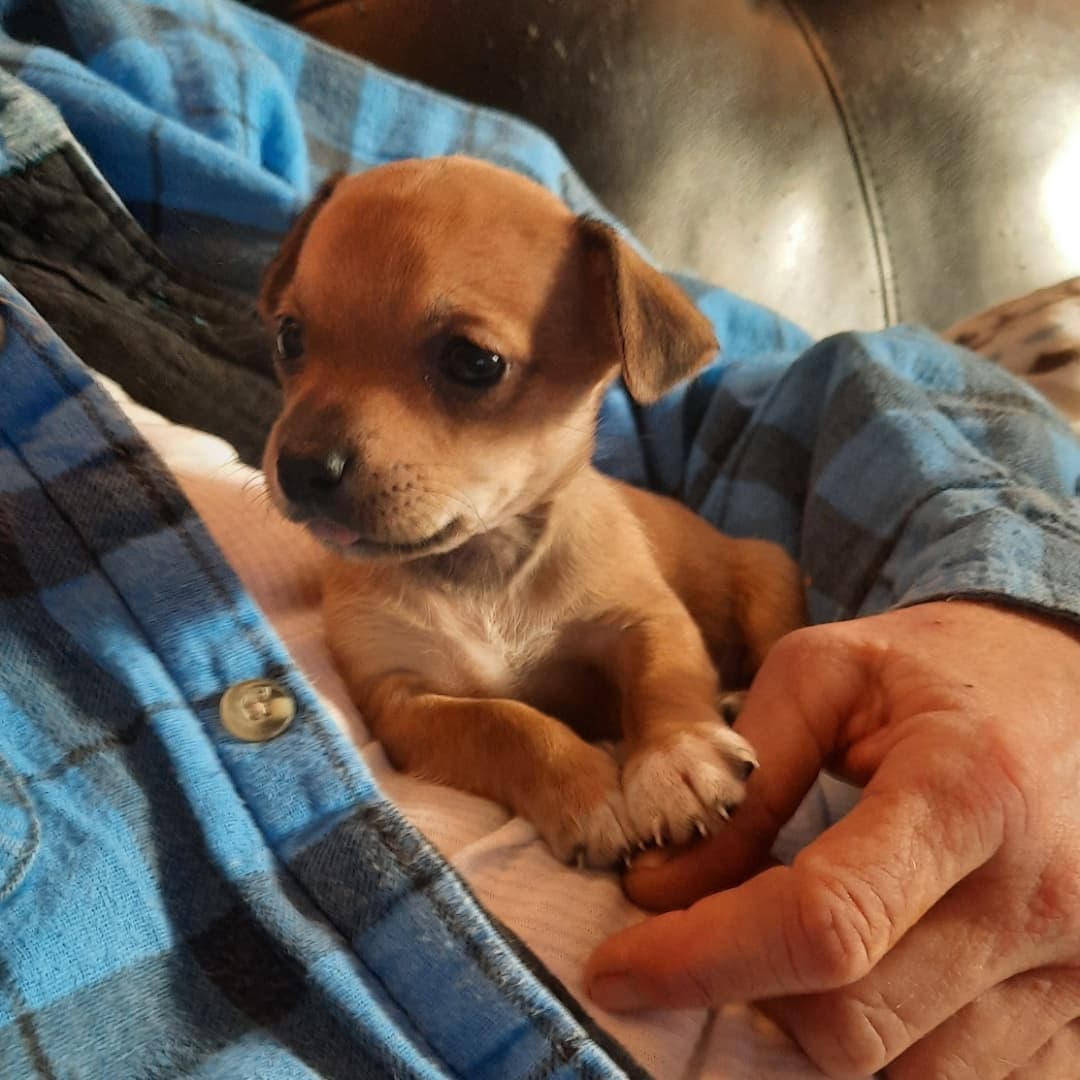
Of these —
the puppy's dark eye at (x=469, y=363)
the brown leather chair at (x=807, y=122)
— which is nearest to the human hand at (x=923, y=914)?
the puppy's dark eye at (x=469, y=363)

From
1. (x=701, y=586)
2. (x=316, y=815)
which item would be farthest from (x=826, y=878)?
(x=701, y=586)

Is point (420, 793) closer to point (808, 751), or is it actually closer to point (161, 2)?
point (808, 751)

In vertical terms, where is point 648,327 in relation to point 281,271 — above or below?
above

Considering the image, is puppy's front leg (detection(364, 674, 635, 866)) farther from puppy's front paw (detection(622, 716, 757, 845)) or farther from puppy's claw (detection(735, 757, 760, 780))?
puppy's claw (detection(735, 757, 760, 780))

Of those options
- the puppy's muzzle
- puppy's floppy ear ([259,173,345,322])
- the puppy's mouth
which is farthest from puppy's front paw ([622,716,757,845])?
puppy's floppy ear ([259,173,345,322])

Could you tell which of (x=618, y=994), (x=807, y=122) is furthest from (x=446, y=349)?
(x=807, y=122)

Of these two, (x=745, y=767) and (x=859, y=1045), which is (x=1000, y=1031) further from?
(x=745, y=767)
